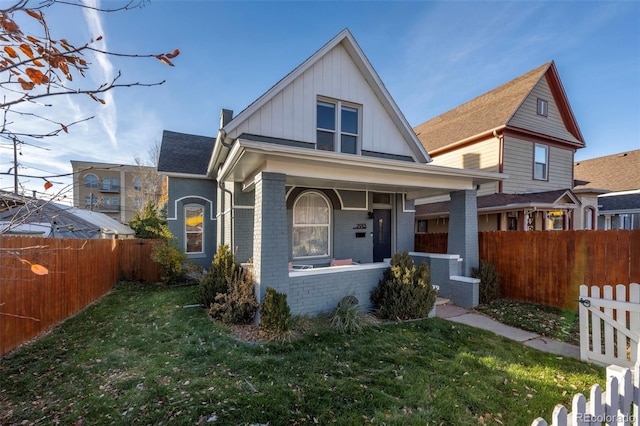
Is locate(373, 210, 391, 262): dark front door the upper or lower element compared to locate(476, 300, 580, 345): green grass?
upper

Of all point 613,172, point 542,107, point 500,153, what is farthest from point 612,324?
point 613,172

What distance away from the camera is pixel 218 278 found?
6.91m

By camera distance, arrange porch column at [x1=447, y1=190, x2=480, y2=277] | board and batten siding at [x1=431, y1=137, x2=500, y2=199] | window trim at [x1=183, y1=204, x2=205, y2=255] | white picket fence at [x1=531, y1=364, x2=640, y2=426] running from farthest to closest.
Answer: board and batten siding at [x1=431, y1=137, x2=500, y2=199] → window trim at [x1=183, y1=204, x2=205, y2=255] → porch column at [x1=447, y1=190, x2=480, y2=277] → white picket fence at [x1=531, y1=364, x2=640, y2=426]

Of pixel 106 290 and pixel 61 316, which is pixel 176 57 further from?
pixel 106 290

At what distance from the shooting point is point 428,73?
37.9 ft

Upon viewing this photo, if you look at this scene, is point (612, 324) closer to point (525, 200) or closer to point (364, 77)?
point (525, 200)

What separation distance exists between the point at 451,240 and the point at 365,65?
6.24 metres

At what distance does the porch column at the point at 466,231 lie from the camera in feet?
26.2

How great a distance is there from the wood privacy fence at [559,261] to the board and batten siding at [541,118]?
7.18 m

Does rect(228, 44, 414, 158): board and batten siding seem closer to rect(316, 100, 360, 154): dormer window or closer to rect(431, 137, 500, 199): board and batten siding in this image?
rect(316, 100, 360, 154): dormer window

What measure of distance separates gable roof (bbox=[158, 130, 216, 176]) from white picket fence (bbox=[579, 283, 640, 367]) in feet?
39.2

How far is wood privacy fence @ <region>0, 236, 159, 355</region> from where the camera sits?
4742 mm

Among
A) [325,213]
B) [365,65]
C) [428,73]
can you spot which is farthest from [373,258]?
[428,73]

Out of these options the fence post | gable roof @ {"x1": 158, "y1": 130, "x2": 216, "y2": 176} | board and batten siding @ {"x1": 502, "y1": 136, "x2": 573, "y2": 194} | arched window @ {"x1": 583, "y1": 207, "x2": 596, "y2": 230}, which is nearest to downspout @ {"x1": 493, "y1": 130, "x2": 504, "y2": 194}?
board and batten siding @ {"x1": 502, "y1": 136, "x2": 573, "y2": 194}
